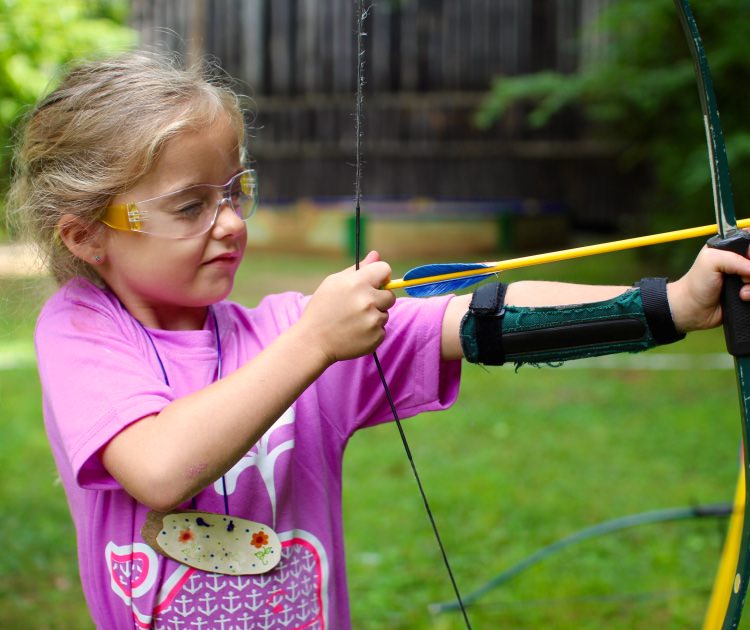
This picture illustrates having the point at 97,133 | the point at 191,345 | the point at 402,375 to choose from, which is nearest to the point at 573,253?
the point at 402,375

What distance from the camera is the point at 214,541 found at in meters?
1.54

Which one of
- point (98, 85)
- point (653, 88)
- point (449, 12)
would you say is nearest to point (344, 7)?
point (449, 12)

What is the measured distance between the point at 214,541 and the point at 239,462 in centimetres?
13

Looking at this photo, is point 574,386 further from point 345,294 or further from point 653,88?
point 345,294

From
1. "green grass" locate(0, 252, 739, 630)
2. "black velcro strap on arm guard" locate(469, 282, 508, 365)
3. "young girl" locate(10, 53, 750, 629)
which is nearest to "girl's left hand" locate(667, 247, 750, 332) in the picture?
"young girl" locate(10, 53, 750, 629)

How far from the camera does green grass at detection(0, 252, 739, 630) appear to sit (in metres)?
3.10

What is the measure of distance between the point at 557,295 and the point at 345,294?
0.42 m

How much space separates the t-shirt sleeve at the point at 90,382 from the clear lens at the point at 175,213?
16cm

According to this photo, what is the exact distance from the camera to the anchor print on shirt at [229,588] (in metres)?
1.53

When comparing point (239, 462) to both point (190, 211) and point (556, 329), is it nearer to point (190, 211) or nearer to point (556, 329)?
point (190, 211)

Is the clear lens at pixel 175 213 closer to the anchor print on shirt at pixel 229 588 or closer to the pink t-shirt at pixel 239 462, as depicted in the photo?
the pink t-shirt at pixel 239 462

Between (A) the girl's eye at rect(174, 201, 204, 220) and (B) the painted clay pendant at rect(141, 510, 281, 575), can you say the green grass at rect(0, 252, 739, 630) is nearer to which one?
(A) the girl's eye at rect(174, 201, 204, 220)

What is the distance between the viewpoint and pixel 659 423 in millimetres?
5059

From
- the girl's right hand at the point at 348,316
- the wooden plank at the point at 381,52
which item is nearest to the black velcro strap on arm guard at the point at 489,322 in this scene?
the girl's right hand at the point at 348,316
